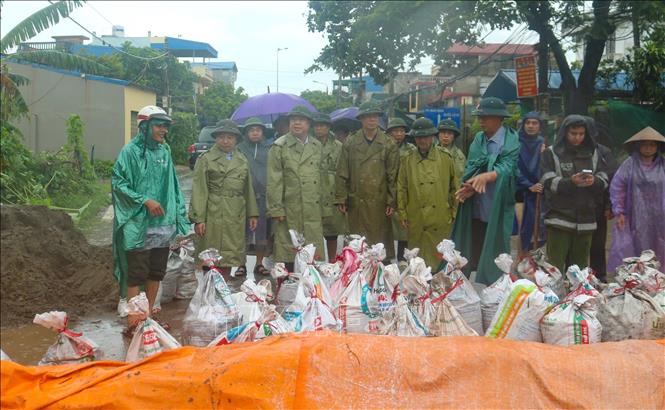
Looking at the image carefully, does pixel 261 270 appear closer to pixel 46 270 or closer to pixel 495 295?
pixel 46 270

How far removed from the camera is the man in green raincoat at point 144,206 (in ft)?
16.7

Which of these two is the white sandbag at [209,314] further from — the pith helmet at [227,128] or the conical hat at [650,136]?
the conical hat at [650,136]

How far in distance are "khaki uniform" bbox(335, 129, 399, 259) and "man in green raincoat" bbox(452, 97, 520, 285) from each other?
3.38ft

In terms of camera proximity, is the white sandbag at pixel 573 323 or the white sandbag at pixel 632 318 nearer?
the white sandbag at pixel 573 323

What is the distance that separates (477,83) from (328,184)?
30.0m

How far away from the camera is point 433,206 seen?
6.15 m

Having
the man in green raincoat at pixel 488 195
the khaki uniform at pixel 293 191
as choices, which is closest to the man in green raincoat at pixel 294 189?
the khaki uniform at pixel 293 191

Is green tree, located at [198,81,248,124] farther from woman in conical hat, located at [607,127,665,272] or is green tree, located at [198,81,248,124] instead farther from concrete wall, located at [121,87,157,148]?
woman in conical hat, located at [607,127,665,272]

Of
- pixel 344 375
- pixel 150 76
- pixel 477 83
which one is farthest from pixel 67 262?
pixel 477 83

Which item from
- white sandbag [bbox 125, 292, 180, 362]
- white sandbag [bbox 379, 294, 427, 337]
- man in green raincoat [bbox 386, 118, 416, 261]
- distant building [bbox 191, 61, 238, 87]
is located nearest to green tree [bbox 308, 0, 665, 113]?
man in green raincoat [bbox 386, 118, 416, 261]

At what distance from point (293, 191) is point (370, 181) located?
79cm

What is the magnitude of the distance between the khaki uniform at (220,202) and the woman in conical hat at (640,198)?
11.0 feet

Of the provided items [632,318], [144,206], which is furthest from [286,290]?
[632,318]

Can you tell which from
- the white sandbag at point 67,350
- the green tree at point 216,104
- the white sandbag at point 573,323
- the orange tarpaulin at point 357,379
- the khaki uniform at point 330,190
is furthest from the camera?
the green tree at point 216,104
